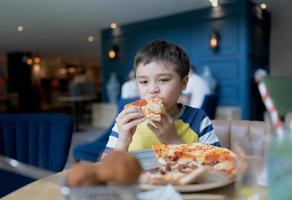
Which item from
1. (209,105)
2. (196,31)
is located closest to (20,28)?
(196,31)

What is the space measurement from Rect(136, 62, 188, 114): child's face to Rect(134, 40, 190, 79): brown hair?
0.02 meters

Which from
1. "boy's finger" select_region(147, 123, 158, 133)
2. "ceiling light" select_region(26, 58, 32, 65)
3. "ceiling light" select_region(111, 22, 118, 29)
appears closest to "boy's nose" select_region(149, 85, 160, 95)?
"boy's finger" select_region(147, 123, 158, 133)

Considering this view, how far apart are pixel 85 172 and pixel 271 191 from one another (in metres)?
0.26

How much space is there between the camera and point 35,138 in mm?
1479

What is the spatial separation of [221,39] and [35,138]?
16.0ft

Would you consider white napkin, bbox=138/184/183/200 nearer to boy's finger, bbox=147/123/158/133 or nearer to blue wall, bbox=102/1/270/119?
boy's finger, bbox=147/123/158/133

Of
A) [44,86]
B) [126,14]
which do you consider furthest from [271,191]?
[44,86]

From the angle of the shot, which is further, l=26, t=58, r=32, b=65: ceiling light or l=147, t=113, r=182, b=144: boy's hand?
l=26, t=58, r=32, b=65: ceiling light

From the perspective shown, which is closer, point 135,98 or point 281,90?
point 281,90

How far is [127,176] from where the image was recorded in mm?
397

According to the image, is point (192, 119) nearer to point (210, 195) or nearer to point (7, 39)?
point (210, 195)

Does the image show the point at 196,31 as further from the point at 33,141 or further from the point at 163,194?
the point at 163,194

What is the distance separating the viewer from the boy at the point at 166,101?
40.2 inches

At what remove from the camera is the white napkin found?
0.52 metres
